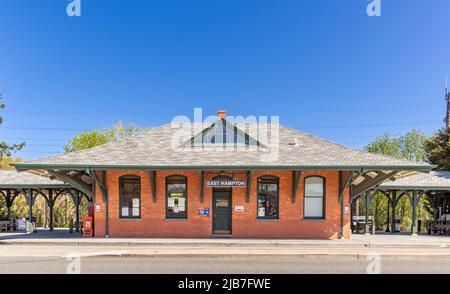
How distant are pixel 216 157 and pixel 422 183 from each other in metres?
12.4

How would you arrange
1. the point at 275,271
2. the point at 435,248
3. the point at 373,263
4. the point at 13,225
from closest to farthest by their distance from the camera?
the point at 275,271, the point at 373,263, the point at 435,248, the point at 13,225

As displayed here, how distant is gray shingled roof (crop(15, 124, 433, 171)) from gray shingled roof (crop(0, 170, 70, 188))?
3.59 metres

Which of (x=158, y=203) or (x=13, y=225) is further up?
(x=158, y=203)

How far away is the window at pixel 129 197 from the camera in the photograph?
539 inches

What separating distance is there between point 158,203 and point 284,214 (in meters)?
5.91

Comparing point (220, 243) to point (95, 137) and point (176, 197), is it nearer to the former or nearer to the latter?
point (176, 197)

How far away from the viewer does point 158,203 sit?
13617 millimetres

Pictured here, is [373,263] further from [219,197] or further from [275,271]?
[219,197]

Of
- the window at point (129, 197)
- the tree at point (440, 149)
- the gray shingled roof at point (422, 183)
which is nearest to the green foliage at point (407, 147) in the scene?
the tree at point (440, 149)

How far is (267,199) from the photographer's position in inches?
539

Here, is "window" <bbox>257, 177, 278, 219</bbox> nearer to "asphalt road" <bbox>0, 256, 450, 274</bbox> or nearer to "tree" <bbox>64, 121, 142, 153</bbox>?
"asphalt road" <bbox>0, 256, 450, 274</bbox>

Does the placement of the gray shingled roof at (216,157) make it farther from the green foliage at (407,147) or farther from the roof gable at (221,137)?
the green foliage at (407,147)

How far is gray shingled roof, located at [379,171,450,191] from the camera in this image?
16391 millimetres
